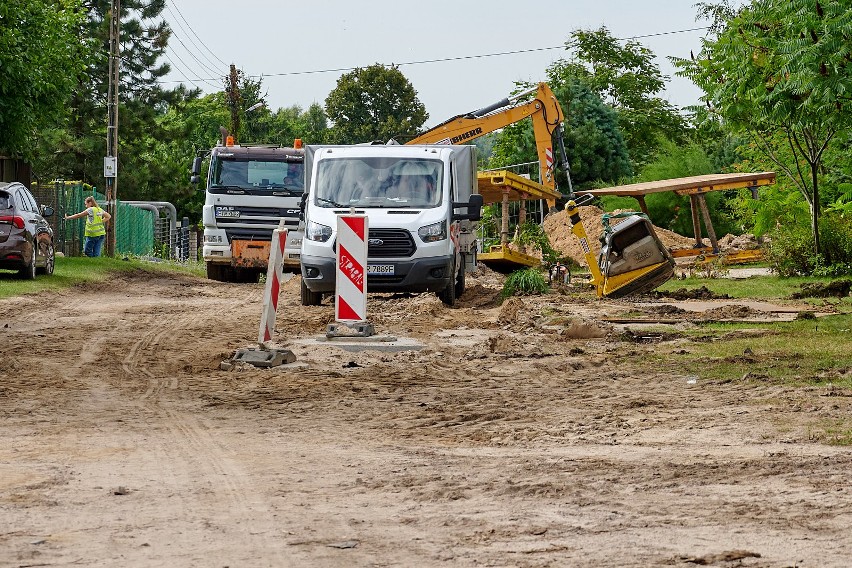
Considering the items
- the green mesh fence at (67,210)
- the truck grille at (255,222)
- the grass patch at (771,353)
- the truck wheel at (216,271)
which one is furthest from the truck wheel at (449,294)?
the green mesh fence at (67,210)

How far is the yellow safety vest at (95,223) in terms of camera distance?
35.7 metres

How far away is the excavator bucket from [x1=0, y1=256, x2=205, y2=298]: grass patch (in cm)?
987

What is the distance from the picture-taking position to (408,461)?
7.77m

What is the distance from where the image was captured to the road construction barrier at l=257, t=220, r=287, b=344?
1380cm

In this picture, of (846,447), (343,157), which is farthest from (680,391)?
(343,157)

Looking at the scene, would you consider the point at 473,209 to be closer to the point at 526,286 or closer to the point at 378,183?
the point at 378,183

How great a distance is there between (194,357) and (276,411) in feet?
13.2

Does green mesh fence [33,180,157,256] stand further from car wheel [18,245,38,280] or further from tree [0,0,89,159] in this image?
car wheel [18,245,38,280]

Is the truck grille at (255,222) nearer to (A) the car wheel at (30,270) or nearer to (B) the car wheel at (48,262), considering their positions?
(B) the car wheel at (48,262)

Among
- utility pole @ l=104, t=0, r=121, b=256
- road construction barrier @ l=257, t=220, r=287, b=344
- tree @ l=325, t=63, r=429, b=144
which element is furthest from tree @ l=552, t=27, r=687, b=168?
road construction barrier @ l=257, t=220, r=287, b=344

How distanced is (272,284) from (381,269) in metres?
6.12

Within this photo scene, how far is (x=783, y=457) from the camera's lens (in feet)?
24.9

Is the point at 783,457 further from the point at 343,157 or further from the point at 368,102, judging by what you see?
the point at 368,102

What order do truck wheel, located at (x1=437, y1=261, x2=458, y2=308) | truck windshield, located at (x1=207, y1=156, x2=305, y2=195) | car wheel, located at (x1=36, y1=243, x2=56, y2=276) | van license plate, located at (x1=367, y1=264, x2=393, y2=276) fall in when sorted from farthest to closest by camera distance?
truck windshield, located at (x1=207, y1=156, x2=305, y2=195) < car wheel, located at (x1=36, y1=243, x2=56, y2=276) < truck wheel, located at (x1=437, y1=261, x2=458, y2=308) < van license plate, located at (x1=367, y1=264, x2=393, y2=276)
